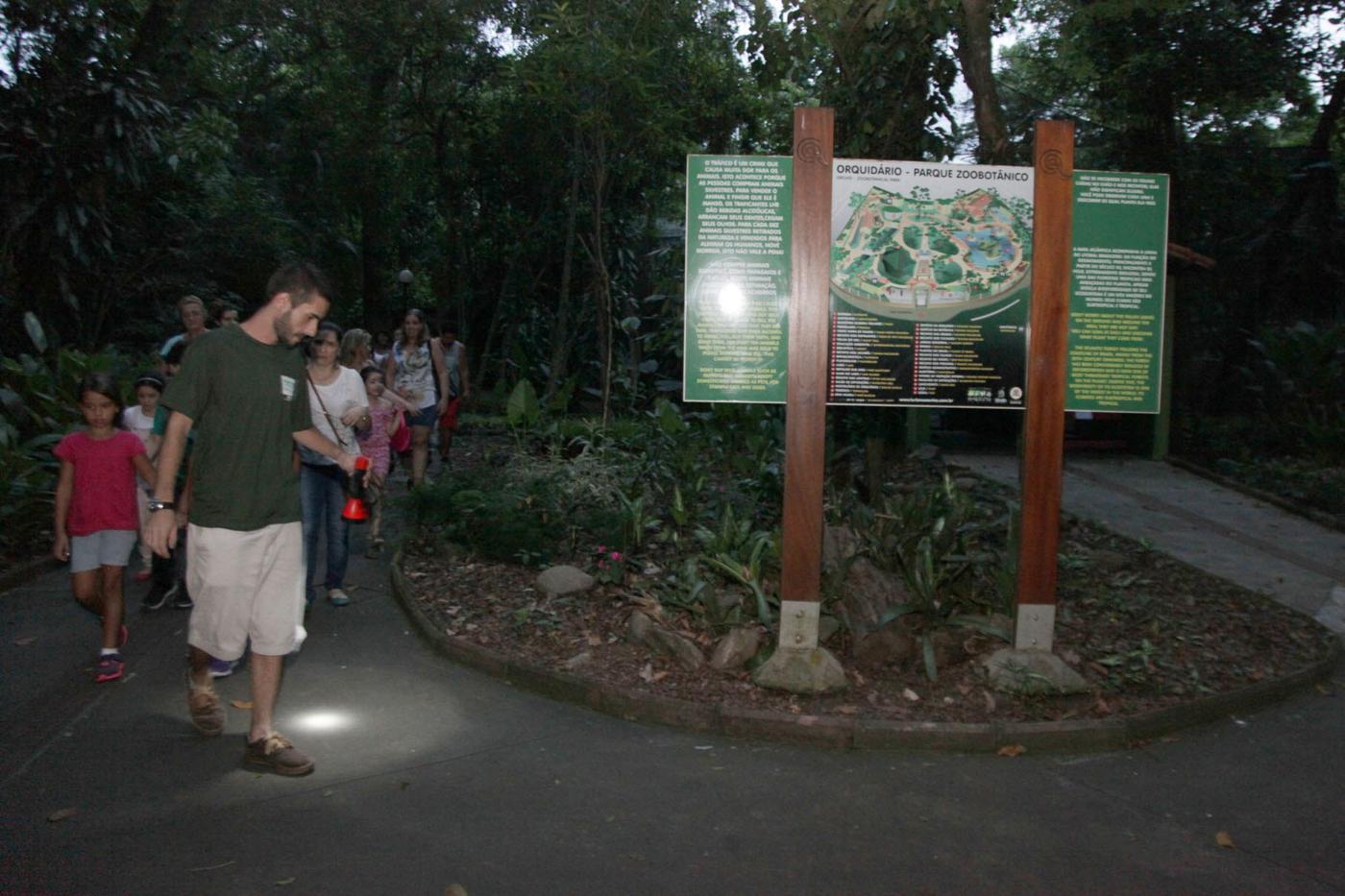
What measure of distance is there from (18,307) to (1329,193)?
60.7ft

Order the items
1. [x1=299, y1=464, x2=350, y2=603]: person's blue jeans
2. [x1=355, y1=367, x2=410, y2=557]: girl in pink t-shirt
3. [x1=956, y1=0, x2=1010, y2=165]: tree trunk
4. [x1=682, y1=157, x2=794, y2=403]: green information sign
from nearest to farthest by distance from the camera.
Result: [x1=682, y1=157, x2=794, y2=403]: green information sign
[x1=299, y1=464, x2=350, y2=603]: person's blue jeans
[x1=956, y1=0, x2=1010, y2=165]: tree trunk
[x1=355, y1=367, x2=410, y2=557]: girl in pink t-shirt

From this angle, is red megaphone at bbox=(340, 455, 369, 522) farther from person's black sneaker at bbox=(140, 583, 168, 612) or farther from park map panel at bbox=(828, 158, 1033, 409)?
person's black sneaker at bbox=(140, 583, 168, 612)

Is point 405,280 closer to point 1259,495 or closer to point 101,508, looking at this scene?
point 1259,495

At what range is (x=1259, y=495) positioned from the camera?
12.4 metres

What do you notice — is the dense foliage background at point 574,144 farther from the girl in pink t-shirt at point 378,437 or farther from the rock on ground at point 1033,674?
the rock on ground at point 1033,674

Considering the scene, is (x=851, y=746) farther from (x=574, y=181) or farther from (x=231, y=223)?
(x=231, y=223)

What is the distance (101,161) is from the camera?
524 inches

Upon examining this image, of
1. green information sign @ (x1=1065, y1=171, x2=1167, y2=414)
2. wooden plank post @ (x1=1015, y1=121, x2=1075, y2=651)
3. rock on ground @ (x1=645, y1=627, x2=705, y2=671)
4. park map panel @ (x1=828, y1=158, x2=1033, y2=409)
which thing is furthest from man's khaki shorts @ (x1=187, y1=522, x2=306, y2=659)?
green information sign @ (x1=1065, y1=171, x2=1167, y2=414)

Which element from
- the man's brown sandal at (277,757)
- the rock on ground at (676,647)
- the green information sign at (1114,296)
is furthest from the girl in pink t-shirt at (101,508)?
the green information sign at (1114,296)

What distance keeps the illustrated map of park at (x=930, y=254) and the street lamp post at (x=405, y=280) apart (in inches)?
779

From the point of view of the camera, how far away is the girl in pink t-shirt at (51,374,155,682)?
6.25 metres

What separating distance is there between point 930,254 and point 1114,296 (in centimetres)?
106

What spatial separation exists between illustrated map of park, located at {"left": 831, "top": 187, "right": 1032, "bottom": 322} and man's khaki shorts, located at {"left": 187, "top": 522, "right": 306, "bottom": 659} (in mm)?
3168

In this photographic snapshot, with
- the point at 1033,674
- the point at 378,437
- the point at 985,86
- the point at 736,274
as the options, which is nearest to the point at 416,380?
the point at 378,437
